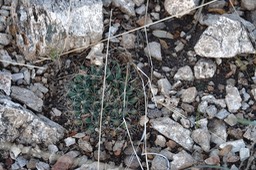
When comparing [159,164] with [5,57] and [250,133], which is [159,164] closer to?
[250,133]

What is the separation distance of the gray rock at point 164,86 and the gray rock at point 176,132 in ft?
0.47

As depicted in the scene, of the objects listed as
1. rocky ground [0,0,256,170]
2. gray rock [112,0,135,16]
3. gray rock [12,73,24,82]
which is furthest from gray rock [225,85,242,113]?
gray rock [12,73,24,82]

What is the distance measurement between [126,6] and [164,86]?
43 cm

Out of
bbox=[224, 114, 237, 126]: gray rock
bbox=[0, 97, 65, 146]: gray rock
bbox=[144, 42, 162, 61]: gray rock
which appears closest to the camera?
bbox=[0, 97, 65, 146]: gray rock

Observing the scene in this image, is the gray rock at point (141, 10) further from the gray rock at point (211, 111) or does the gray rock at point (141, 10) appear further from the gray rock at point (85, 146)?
the gray rock at point (85, 146)

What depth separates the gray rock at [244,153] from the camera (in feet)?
7.60

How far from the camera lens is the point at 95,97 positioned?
7.84 ft

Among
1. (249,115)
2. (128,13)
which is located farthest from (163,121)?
(128,13)

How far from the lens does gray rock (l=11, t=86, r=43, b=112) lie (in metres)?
2.38

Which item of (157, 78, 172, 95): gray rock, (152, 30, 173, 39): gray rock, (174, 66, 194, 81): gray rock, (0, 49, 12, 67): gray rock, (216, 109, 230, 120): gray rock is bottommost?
(216, 109, 230, 120): gray rock

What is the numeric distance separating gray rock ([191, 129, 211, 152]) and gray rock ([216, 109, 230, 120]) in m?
0.09

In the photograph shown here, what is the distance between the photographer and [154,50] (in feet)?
8.26

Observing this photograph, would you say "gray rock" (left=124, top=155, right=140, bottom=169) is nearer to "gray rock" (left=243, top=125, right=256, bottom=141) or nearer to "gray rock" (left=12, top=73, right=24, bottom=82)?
"gray rock" (left=243, top=125, right=256, bottom=141)

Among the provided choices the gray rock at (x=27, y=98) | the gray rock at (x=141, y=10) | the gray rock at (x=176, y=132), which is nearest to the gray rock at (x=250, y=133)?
the gray rock at (x=176, y=132)
